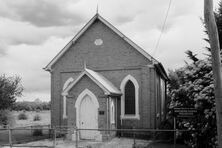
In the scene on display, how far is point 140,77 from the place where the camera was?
24.8 meters

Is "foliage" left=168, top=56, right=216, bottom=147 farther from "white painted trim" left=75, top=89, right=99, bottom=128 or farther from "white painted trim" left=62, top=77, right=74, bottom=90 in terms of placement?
"white painted trim" left=62, top=77, right=74, bottom=90

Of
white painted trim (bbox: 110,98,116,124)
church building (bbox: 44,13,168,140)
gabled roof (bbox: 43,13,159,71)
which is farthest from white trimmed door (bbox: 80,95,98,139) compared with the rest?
gabled roof (bbox: 43,13,159,71)

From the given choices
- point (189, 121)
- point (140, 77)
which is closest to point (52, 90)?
point (140, 77)

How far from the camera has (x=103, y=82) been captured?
23312 millimetres

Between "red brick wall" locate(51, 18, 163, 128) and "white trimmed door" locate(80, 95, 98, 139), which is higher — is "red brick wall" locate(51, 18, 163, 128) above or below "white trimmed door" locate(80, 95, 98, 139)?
above

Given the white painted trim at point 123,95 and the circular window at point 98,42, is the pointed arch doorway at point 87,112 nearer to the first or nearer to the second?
the white painted trim at point 123,95

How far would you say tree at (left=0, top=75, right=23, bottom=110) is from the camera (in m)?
28.6

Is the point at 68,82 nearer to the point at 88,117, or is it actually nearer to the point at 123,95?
the point at 123,95

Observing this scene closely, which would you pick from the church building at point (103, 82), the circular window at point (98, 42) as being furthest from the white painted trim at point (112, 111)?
the circular window at point (98, 42)

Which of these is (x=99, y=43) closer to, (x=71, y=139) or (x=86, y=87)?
(x=86, y=87)

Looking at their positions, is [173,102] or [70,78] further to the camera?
[70,78]

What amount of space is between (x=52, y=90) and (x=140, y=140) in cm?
898

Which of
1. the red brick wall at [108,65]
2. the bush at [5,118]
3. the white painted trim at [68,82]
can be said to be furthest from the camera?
the bush at [5,118]

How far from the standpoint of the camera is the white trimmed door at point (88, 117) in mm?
22734
